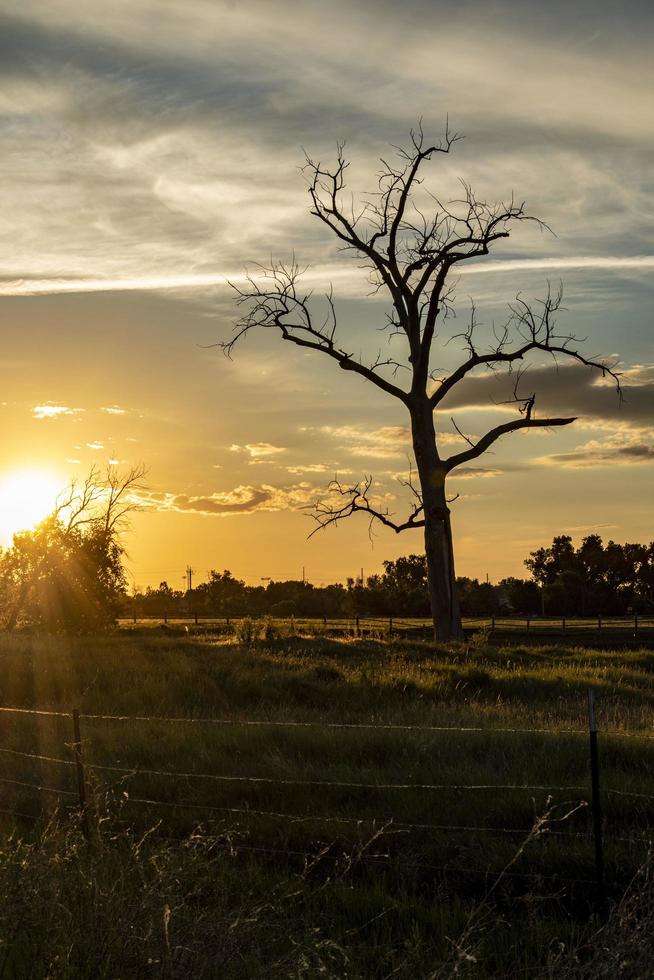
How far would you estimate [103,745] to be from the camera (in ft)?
37.5

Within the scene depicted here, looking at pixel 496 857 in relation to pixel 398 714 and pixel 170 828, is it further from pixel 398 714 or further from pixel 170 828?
pixel 398 714

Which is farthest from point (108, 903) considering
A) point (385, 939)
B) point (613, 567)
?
point (613, 567)

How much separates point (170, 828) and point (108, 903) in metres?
3.40

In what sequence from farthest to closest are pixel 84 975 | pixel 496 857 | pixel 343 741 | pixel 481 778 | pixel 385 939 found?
1. pixel 343 741
2. pixel 481 778
3. pixel 496 857
4. pixel 385 939
5. pixel 84 975

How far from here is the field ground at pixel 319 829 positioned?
5.40 metres

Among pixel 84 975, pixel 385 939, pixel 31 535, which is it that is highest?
pixel 31 535

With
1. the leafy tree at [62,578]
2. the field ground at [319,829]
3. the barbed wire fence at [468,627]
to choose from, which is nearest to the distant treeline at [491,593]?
the barbed wire fence at [468,627]

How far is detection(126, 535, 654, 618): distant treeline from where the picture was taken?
302 ft

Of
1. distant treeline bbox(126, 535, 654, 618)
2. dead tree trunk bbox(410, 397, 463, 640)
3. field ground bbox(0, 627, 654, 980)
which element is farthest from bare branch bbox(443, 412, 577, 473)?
distant treeline bbox(126, 535, 654, 618)

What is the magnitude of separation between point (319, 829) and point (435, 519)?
17.4 m

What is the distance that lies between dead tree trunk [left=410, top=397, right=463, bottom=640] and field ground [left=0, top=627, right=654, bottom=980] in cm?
845

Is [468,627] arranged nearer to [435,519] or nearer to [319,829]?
[435,519]

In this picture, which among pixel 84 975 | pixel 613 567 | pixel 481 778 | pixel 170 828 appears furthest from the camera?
pixel 613 567

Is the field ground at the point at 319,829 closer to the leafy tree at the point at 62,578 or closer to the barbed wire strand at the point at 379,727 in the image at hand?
the barbed wire strand at the point at 379,727
